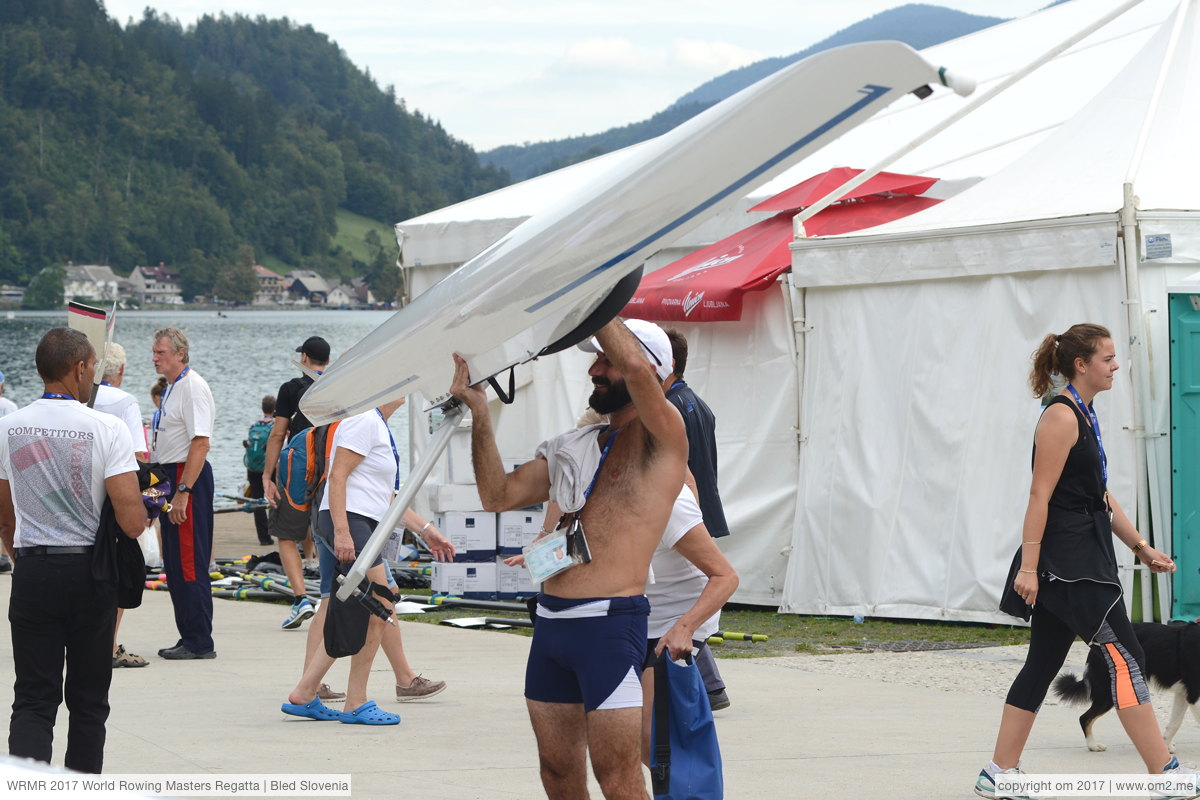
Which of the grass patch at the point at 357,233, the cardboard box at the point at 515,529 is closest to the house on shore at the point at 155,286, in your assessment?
the grass patch at the point at 357,233

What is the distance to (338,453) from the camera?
23.8ft

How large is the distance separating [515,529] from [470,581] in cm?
54

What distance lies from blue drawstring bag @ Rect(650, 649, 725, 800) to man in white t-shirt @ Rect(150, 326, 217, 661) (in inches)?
198

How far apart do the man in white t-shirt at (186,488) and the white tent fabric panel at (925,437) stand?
4.13 metres

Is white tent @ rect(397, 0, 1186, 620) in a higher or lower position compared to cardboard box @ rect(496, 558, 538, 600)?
higher

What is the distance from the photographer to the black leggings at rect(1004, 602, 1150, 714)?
5.45 meters

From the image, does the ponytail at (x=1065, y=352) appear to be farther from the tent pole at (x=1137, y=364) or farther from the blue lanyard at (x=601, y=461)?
the tent pole at (x=1137, y=364)

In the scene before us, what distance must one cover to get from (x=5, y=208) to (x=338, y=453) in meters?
129

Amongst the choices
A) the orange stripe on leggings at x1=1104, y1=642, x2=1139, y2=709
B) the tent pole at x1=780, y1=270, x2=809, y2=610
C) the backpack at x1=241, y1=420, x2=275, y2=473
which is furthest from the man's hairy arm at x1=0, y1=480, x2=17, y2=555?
the backpack at x1=241, y1=420, x2=275, y2=473

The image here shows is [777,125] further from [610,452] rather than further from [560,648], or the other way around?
[560,648]

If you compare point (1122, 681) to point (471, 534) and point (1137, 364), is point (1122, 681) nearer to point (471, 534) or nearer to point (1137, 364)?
point (1137, 364)

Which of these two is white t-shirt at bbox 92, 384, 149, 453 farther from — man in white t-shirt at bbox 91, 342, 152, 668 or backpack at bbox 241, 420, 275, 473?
backpack at bbox 241, 420, 275, 473

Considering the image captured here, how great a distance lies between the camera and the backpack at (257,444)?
16203 millimetres

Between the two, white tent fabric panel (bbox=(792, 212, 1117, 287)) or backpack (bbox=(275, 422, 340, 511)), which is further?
white tent fabric panel (bbox=(792, 212, 1117, 287))
